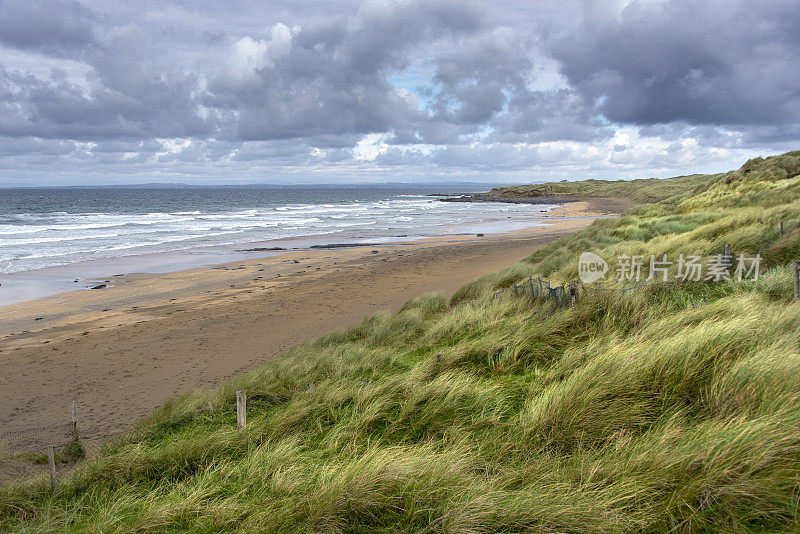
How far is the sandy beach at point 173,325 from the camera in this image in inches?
344

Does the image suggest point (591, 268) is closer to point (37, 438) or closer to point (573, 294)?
point (573, 294)

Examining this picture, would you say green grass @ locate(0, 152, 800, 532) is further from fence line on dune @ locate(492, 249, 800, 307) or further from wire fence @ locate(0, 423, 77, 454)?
wire fence @ locate(0, 423, 77, 454)

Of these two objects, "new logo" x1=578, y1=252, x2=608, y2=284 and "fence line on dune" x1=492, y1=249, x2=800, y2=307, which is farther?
"new logo" x1=578, y1=252, x2=608, y2=284

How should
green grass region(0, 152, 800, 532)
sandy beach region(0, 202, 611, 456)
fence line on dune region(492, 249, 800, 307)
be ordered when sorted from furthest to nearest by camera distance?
sandy beach region(0, 202, 611, 456) < fence line on dune region(492, 249, 800, 307) < green grass region(0, 152, 800, 532)

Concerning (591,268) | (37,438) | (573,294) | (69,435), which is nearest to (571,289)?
(573,294)

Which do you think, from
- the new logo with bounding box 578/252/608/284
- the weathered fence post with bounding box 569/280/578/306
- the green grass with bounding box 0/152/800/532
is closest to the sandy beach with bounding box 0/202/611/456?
the green grass with bounding box 0/152/800/532

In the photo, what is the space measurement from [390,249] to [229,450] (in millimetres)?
24661

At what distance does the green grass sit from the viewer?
273 centimetres

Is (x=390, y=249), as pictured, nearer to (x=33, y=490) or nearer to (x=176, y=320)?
(x=176, y=320)

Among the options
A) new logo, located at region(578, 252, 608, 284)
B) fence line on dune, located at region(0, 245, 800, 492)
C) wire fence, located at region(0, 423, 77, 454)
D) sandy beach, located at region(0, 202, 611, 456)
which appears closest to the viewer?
fence line on dune, located at region(0, 245, 800, 492)

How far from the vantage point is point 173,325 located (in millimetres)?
13484

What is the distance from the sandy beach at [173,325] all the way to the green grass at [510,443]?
3.22 meters

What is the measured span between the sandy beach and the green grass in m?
A: 3.22

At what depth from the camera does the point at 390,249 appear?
94.8ft
